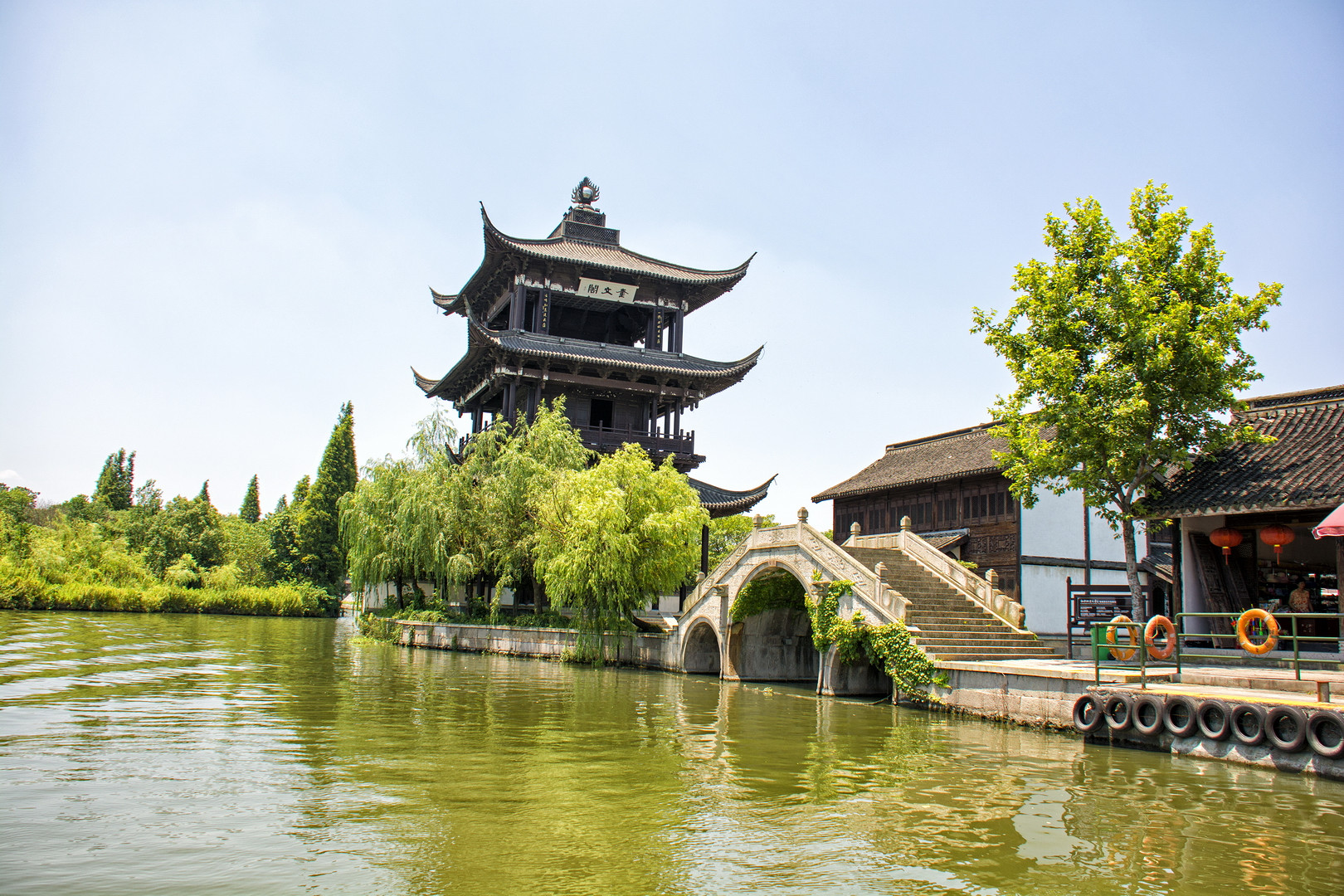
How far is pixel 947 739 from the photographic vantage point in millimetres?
13242

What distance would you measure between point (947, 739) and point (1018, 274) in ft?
29.3

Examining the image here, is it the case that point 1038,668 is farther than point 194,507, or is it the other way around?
point 194,507

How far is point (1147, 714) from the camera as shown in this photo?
12.2m

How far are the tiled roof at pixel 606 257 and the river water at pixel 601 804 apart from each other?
2093 centimetres

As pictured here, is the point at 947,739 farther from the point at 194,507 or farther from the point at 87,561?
the point at 194,507

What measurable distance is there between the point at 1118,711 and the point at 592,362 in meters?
23.1

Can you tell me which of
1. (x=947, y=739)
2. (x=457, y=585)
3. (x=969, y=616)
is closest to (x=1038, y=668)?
(x=947, y=739)

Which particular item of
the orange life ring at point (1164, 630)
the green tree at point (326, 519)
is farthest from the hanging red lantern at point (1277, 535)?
the green tree at point (326, 519)

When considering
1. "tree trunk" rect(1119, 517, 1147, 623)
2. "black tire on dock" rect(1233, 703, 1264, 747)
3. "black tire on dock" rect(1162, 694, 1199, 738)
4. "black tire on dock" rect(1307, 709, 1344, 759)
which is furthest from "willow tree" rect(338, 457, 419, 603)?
"black tire on dock" rect(1307, 709, 1344, 759)

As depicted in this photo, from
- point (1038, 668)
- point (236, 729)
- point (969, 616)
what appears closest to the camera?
point (236, 729)

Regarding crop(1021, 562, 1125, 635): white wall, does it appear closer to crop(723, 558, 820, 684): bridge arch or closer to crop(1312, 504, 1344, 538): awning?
crop(723, 558, 820, 684): bridge arch

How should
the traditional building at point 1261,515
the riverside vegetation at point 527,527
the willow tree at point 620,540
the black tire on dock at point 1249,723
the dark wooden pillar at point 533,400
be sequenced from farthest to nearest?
the dark wooden pillar at point 533,400 → the riverside vegetation at point 527,527 → the willow tree at point 620,540 → the traditional building at point 1261,515 → the black tire on dock at point 1249,723

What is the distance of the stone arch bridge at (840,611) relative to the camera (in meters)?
17.6

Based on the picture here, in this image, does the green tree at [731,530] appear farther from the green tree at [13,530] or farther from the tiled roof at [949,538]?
the green tree at [13,530]
